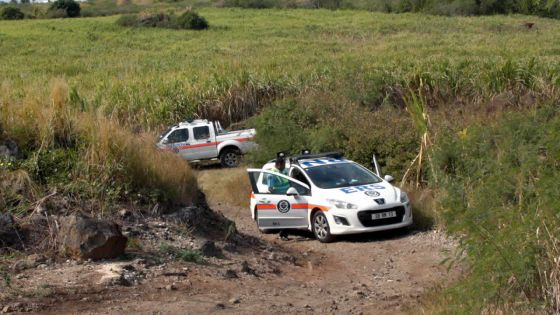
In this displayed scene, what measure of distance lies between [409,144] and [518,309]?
13.3 meters

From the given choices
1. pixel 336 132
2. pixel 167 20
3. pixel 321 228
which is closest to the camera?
pixel 321 228

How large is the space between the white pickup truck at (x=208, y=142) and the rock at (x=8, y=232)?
64.4 ft

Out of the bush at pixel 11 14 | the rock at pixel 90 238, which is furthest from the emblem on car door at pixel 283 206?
the bush at pixel 11 14

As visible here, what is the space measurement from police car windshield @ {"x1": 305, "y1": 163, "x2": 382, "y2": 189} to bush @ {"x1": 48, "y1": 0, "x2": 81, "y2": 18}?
→ 6772 cm

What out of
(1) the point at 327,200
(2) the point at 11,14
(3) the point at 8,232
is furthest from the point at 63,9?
(3) the point at 8,232

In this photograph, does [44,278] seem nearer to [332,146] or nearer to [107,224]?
[107,224]

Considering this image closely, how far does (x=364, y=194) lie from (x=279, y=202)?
5.94 feet

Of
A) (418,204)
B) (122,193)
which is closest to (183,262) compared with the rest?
(122,193)

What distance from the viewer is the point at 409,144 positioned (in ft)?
71.0

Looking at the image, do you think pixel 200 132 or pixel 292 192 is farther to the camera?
pixel 200 132

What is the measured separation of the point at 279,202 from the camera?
17766mm

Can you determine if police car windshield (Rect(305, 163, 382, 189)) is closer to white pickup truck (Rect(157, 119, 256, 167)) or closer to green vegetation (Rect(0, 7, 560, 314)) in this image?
green vegetation (Rect(0, 7, 560, 314))

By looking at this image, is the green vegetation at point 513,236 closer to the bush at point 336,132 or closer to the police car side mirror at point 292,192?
the police car side mirror at point 292,192

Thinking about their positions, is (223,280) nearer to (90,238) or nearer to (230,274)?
(230,274)
